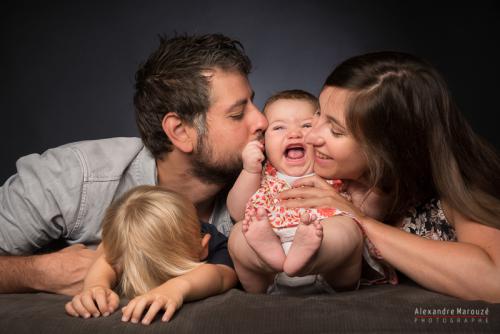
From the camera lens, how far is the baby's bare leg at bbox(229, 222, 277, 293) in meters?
2.00

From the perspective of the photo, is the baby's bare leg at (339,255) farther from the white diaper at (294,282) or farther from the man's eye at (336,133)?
the man's eye at (336,133)

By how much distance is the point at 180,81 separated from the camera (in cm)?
273

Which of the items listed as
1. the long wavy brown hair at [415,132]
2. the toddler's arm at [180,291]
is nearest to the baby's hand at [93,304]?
the toddler's arm at [180,291]

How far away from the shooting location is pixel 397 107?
214 centimetres

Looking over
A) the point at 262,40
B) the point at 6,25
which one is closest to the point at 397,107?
the point at 262,40

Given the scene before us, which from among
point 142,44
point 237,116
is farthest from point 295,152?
point 142,44

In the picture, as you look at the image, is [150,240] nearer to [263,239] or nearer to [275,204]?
[263,239]

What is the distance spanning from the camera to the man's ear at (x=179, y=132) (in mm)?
2723

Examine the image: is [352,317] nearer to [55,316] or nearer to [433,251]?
[433,251]

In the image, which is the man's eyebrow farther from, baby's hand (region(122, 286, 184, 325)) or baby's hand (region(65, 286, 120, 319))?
baby's hand (region(65, 286, 120, 319))

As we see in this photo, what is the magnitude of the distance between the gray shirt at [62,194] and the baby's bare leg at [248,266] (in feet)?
2.32

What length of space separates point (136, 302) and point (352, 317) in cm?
61

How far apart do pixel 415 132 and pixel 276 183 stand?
0.63 m

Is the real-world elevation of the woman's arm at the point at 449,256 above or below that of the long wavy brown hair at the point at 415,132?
below
